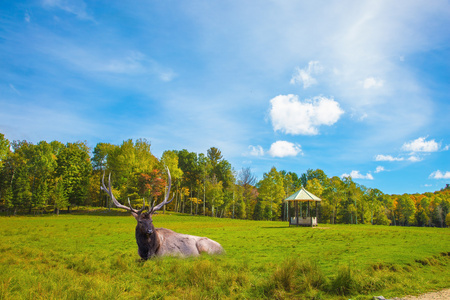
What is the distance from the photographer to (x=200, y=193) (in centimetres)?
6750

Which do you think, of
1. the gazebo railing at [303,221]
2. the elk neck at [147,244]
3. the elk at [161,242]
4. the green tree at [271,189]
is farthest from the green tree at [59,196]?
the elk neck at [147,244]

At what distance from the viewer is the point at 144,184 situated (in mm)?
45750

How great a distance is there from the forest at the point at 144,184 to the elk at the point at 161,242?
38262 millimetres

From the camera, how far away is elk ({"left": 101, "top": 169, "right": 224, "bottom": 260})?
8.32 m

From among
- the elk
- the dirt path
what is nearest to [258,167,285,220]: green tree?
the elk

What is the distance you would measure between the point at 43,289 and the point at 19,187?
53.9m

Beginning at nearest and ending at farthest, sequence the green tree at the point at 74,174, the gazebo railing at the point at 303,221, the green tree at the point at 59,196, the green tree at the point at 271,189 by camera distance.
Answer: the gazebo railing at the point at 303,221, the green tree at the point at 59,196, the green tree at the point at 74,174, the green tree at the point at 271,189

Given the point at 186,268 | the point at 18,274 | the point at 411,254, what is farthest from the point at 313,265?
the point at 18,274

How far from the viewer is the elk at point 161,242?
27.3ft

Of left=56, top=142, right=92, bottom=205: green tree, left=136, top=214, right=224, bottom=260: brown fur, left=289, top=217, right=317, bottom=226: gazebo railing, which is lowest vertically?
left=289, top=217, right=317, bottom=226: gazebo railing

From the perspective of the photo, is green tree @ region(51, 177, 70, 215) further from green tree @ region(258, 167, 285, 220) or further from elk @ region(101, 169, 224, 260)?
elk @ region(101, 169, 224, 260)

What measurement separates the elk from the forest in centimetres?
3826

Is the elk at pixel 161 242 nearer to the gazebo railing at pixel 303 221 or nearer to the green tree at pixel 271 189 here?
the gazebo railing at pixel 303 221

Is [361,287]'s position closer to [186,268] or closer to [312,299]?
[312,299]
